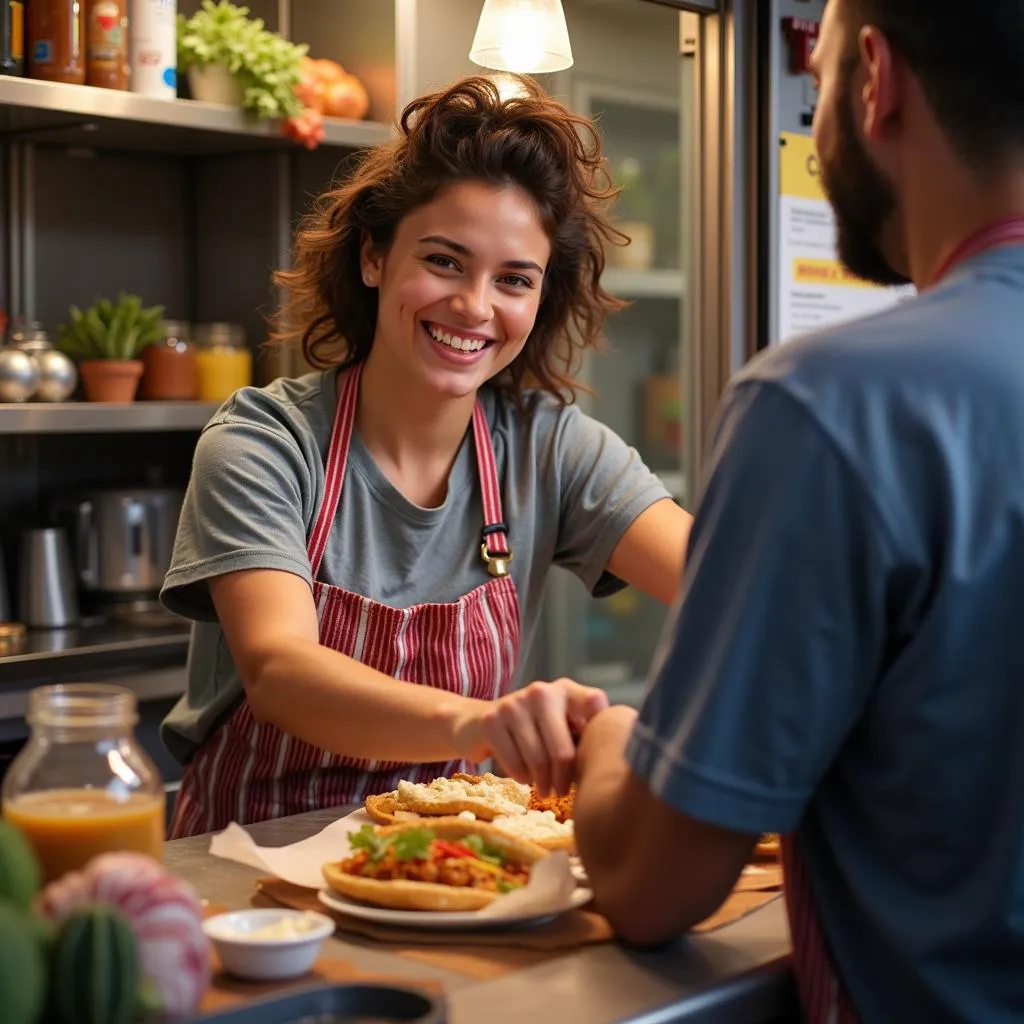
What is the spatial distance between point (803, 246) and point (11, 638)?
1623mm

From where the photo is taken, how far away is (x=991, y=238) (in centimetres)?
101

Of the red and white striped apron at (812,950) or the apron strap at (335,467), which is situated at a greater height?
the apron strap at (335,467)

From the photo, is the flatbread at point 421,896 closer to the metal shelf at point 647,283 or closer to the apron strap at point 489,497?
the apron strap at point 489,497

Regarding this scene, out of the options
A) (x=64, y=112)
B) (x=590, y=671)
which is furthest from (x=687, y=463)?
(x=64, y=112)

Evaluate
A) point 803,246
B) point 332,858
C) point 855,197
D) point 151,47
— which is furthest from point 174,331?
point 855,197

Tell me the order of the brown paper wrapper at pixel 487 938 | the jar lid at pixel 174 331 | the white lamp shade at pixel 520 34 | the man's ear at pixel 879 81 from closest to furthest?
1. the man's ear at pixel 879 81
2. the brown paper wrapper at pixel 487 938
3. the white lamp shade at pixel 520 34
4. the jar lid at pixel 174 331

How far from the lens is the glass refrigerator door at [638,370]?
342 cm

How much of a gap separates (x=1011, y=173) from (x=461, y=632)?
104cm

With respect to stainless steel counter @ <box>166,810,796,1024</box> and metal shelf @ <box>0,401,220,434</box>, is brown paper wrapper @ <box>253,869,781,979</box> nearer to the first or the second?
stainless steel counter @ <box>166,810,796,1024</box>

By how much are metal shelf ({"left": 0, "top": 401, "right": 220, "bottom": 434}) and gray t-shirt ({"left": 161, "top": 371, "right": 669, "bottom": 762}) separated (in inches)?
30.9

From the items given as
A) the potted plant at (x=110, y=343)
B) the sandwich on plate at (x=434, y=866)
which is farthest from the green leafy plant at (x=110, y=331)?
the sandwich on plate at (x=434, y=866)

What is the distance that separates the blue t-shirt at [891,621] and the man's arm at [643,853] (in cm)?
5

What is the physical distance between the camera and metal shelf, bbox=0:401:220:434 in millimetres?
2598

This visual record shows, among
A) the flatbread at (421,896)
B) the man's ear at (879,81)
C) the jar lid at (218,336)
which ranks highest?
the man's ear at (879,81)
